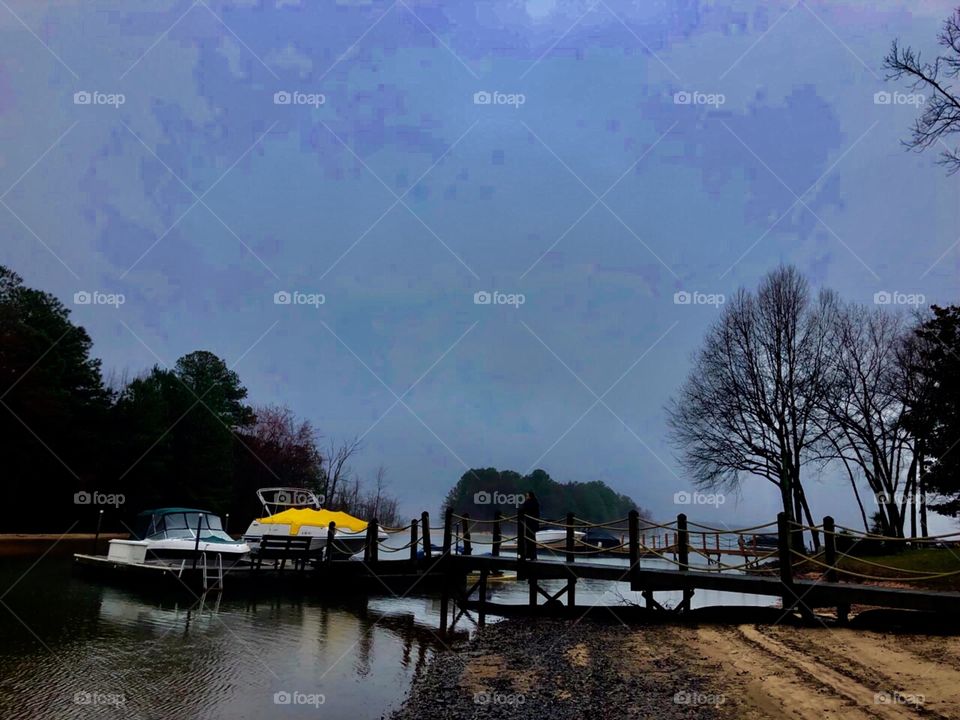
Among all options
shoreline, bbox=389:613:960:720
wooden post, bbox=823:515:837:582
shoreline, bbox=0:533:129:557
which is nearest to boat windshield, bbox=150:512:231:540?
shoreline, bbox=0:533:129:557

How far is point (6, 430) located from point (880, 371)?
47095mm

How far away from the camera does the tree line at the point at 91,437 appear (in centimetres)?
4275

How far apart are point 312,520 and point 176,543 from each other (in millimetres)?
5193

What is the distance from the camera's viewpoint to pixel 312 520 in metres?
28.4

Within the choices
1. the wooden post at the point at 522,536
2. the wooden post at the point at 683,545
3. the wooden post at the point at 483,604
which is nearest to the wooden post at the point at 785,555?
the wooden post at the point at 683,545

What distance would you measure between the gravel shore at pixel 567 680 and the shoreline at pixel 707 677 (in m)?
0.02

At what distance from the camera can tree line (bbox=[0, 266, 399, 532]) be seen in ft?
140

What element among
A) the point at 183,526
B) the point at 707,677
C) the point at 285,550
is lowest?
the point at 707,677

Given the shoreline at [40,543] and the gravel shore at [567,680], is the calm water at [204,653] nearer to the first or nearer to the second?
the gravel shore at [567,680]

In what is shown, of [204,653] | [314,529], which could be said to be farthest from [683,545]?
[314,529]

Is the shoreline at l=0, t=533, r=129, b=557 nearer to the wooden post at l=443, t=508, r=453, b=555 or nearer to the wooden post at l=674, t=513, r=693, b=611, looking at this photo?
the wooden post at l=443, t=508, r=453, b=555

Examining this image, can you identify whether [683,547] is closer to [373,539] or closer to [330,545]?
[373,539]

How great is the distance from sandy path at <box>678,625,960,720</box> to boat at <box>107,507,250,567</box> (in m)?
17.8

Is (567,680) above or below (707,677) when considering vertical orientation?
below
